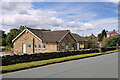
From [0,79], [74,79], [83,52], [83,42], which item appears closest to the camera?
[74,79]

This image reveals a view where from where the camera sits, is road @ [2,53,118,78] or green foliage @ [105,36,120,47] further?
green foliage @ [105,36,120,47]

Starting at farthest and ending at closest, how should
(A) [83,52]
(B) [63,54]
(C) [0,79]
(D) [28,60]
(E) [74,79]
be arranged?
1. (A) [83,52]
2. (B) [63,54]
3. (D) [28,60]
4. (C) [0,79]
5. (E) [74,79]

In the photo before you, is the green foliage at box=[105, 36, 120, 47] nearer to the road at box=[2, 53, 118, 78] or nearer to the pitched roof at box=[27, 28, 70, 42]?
the pitched roof at box=[27, 28, 70, 42]

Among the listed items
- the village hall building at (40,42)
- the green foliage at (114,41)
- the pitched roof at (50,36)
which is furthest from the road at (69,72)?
the green foliage at (114,41)

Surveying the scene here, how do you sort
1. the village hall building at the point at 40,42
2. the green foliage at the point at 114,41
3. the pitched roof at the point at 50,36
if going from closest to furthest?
the village hall building at the point at 40,42 → the pitched roof at the point at 50,36 → the green foliage at the point at 114,41

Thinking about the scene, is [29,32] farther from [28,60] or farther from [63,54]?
[28,60]

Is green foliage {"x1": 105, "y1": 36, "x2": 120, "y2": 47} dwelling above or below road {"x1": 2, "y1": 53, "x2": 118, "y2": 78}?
above

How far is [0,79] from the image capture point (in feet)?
29.2

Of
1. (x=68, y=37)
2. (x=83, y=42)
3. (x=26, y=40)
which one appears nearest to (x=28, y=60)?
(x=26, y=40)

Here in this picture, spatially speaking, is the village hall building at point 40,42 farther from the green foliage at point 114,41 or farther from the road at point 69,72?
the green foliage at point 114,41

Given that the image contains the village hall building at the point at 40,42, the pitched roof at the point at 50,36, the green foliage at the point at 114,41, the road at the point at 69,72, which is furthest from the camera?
the green foliage at the point at 114,41

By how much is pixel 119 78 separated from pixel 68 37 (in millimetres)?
25772

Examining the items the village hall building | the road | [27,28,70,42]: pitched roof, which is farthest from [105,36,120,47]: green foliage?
the road

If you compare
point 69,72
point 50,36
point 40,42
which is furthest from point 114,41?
point 69,72
